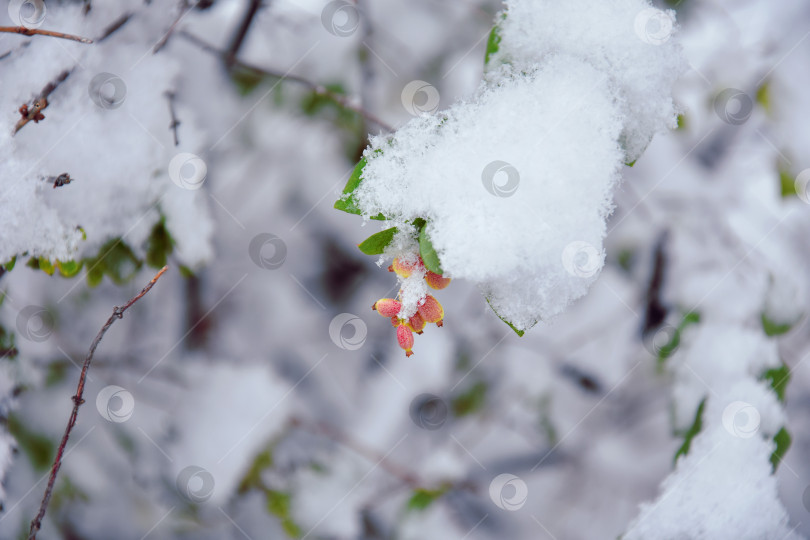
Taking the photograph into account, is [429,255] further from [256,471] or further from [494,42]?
[256,471]

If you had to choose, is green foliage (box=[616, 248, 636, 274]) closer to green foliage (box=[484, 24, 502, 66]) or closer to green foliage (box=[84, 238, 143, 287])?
green foliage (box=[484, 24, 502, 66])

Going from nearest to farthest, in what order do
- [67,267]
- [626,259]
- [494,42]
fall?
1. [494,42]
2. [67,267]
3. [626,259]

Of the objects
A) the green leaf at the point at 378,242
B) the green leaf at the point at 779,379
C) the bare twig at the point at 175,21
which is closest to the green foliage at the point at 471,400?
the green leaf at the point at 779,379

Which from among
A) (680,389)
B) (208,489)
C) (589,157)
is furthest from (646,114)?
(208,489)

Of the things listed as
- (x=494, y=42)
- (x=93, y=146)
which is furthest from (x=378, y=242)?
(x=93, y=146)

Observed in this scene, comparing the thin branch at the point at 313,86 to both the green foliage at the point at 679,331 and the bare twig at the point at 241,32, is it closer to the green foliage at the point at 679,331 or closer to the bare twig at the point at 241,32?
the bare twig at the point at 241,32
